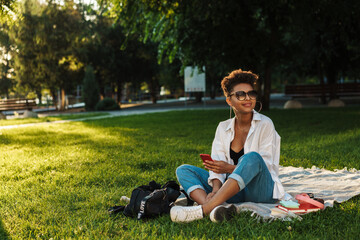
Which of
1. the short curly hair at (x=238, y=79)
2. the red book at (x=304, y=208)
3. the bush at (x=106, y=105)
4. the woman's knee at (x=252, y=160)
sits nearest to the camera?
→ the woman's knee at (x=252, y=160)

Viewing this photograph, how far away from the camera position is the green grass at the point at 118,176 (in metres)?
3.41

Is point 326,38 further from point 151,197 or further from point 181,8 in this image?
point 151,197

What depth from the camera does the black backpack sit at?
12.2 ft

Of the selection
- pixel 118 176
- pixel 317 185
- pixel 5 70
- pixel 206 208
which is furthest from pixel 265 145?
pixel 5 70

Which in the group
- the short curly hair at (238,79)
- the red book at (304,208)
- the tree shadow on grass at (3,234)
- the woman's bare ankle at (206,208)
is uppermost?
the short curly hair at (238,79)

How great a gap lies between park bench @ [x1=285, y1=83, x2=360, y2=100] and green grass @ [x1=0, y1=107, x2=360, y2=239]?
40.1 feet

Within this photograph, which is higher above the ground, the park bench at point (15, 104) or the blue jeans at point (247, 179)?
the park bench at point (15, 104)

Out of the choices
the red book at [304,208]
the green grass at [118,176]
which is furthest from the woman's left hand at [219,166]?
the red book at [304,208]

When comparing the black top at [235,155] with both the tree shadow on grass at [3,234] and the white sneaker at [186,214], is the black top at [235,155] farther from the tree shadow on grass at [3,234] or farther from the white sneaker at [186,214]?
the tree shadow on grass at [3,234]

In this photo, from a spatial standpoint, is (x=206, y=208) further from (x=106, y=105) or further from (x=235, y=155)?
(x=106, y=105)

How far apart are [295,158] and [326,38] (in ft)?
52.6

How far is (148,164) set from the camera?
267 inches

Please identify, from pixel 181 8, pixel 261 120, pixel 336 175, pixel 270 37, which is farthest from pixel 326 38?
pixel 261 120

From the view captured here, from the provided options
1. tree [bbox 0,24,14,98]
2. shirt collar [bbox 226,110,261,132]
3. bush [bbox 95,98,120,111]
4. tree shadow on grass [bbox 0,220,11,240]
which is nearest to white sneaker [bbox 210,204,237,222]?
shirt collar [bbox 226,110,261,132]
